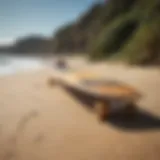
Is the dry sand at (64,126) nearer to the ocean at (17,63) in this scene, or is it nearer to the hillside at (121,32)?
the ocean at (17,63)

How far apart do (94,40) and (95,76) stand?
0.23m

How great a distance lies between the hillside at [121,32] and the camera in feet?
3.42

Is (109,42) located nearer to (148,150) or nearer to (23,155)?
(148,150)

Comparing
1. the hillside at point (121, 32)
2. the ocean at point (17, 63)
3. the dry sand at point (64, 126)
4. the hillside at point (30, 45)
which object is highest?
the hillside at point (121, 32)

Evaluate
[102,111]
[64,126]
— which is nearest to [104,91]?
[102,111]

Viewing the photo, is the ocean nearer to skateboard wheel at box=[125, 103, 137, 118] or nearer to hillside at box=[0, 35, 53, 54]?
hillside at box=[0, 35, 53, 54]

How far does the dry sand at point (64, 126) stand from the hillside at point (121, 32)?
0.13m

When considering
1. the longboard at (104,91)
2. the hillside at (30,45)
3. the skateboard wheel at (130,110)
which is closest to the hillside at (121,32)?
the hillside at (30,45)

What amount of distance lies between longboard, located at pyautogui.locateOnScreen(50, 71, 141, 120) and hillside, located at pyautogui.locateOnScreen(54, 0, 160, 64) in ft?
0.49

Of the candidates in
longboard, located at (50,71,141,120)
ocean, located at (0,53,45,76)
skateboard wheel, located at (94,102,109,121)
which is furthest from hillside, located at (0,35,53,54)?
skateboard wheel, located at (94,102,109,121)

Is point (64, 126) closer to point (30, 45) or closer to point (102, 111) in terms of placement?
point (102, 111)

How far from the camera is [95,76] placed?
98 cm

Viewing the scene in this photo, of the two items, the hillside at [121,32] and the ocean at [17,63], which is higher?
the hillside at [121,32]

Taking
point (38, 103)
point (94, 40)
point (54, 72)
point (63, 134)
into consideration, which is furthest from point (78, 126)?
point (94, 40)
